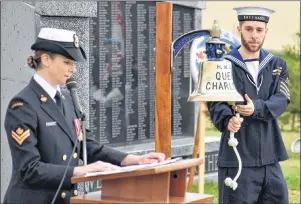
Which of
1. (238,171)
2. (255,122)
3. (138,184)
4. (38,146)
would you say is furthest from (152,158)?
(255,122)

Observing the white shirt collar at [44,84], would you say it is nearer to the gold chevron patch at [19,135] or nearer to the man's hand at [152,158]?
the gold chevron patch at [19,135]

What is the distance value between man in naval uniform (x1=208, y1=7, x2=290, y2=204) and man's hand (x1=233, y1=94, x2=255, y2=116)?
0.12 metres

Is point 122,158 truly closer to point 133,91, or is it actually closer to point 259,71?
point 259,71

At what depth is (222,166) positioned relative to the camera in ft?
23.0

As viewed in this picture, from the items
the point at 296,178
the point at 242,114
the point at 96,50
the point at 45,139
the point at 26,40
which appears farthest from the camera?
the point at 296,178

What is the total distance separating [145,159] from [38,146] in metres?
0.54

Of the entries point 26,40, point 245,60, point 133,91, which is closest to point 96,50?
point 133,91

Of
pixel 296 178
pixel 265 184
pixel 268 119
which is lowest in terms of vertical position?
pixel 296 178

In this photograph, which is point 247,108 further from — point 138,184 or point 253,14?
point 138,184

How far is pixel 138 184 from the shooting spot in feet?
16.1

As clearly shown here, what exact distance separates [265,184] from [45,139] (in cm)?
227

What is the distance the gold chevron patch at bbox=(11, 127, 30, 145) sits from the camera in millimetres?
4941

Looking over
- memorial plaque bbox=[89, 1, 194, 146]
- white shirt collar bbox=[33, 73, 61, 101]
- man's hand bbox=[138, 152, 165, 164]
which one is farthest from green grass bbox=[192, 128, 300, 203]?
white shirt collar bbox=[33, 73, 61, 101]

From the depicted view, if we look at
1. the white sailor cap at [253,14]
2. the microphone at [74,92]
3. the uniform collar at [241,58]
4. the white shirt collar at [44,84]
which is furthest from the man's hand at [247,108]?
the white shirt collar at [44,84]
